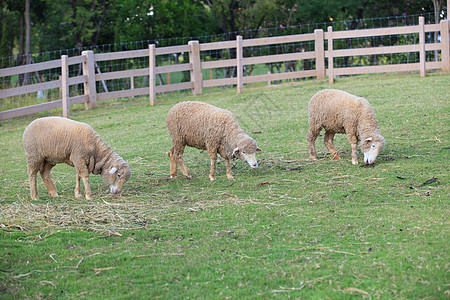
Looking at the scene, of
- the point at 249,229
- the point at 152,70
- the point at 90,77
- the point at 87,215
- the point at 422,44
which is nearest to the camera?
the point at 249,229

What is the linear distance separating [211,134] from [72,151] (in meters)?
2.15

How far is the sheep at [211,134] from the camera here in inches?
324

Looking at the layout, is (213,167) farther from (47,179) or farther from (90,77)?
(90,77)

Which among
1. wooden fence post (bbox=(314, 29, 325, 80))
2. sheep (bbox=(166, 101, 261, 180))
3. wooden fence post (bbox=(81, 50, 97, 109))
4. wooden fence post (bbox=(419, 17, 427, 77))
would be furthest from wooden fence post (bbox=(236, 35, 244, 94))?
sheep (bbox=(166, 101, 261, 180))

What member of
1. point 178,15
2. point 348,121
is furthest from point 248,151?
point 178,15

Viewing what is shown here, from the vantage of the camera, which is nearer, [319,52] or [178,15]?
[319,52]

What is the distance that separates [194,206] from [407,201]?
2.66m

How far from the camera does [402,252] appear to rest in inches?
189

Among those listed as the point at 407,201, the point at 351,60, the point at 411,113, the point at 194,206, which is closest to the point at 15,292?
the point at 194,206

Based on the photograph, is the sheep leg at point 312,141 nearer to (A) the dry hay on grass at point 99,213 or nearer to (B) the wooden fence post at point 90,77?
(A) the dry hay on grass at point 99,213

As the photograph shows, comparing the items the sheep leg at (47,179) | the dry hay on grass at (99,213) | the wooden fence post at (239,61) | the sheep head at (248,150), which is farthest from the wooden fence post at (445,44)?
the sheep leg at (47,179)

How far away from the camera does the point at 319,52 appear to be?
1802 centimetres

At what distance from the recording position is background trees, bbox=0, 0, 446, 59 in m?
21.7

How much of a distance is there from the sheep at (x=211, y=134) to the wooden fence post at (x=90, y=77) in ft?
26.9
